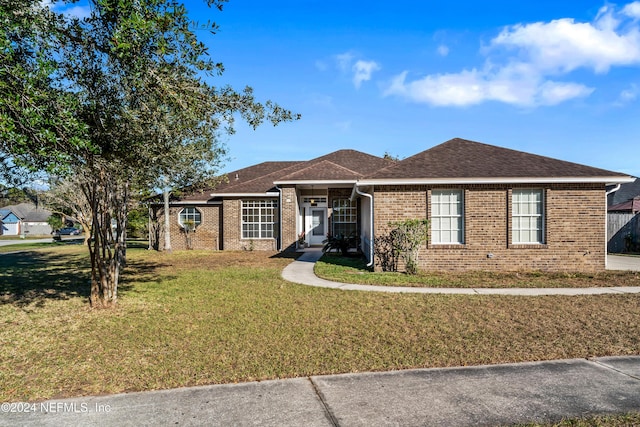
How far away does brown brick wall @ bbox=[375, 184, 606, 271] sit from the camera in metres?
11.8

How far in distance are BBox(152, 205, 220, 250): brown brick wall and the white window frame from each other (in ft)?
0.52

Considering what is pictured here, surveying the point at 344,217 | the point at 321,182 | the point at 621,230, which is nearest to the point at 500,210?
the point at 321,182

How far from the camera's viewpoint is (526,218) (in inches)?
471

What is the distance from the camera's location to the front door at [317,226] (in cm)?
2122

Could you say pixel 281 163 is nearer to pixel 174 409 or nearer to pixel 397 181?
pixel 397 181

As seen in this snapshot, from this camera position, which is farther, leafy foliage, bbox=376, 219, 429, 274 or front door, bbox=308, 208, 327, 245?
front door, bbox=308, 208, 327, 245

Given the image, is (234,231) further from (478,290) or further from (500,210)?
(478,290)

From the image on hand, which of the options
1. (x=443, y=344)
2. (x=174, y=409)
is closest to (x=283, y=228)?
(x=443, y=344)

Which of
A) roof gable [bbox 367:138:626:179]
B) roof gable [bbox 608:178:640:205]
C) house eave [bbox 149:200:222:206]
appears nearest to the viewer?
roof gable [bbox 367:138:626:179]

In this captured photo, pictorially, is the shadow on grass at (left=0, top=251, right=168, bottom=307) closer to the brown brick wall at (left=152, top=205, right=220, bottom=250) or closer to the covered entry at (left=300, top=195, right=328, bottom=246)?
the brown brick wall at (left=152, top=205, right=220, bottom=250)

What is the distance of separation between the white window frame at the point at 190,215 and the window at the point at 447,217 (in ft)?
47.3

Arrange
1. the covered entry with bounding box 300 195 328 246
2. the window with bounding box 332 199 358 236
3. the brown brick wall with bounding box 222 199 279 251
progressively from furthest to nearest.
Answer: the covered entry with bounding box 300 195 328 246 < the brown brick wall with bounding box 222 199 279 251 < the window with bounding box 332 199 358 236

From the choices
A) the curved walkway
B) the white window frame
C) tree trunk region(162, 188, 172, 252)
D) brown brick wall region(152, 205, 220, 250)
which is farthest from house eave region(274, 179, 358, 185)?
the curved walkway

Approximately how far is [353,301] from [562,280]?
20.1ft
